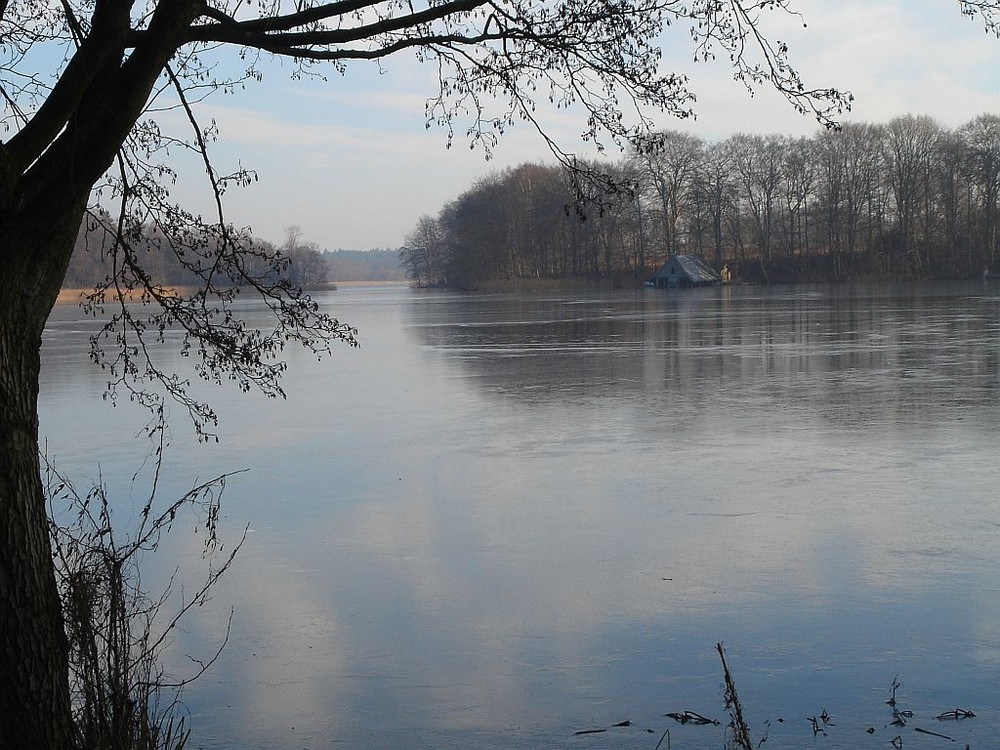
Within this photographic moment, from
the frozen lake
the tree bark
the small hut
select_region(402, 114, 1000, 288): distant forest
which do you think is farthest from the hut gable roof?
the tree bark

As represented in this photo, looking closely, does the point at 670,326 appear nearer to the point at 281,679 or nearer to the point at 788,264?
the point at 281,679

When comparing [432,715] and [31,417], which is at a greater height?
[31,417]

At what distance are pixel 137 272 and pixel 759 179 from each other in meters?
99.0

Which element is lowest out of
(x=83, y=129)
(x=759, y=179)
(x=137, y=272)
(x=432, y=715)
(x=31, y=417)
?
(x=432, y=715)

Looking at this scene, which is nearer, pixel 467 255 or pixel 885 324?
pixel 885 324

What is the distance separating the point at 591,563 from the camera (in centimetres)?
755

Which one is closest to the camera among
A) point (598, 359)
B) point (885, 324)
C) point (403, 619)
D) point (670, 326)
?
point (403, 619)

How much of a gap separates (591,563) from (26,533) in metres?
4.18

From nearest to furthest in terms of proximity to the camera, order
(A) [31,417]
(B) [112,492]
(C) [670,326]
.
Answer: (A) [31,417] < (B) [112,492] < (C) [670,326]

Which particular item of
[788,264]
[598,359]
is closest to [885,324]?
[598,359]

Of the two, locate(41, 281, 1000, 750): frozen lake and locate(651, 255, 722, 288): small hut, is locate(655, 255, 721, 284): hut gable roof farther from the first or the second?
locate(41, 281, 1000, 750): frozen lake

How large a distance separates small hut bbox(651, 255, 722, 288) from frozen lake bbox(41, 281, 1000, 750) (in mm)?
75824

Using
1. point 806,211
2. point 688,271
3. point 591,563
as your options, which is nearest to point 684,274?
point 688,271

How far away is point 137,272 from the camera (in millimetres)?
5488
